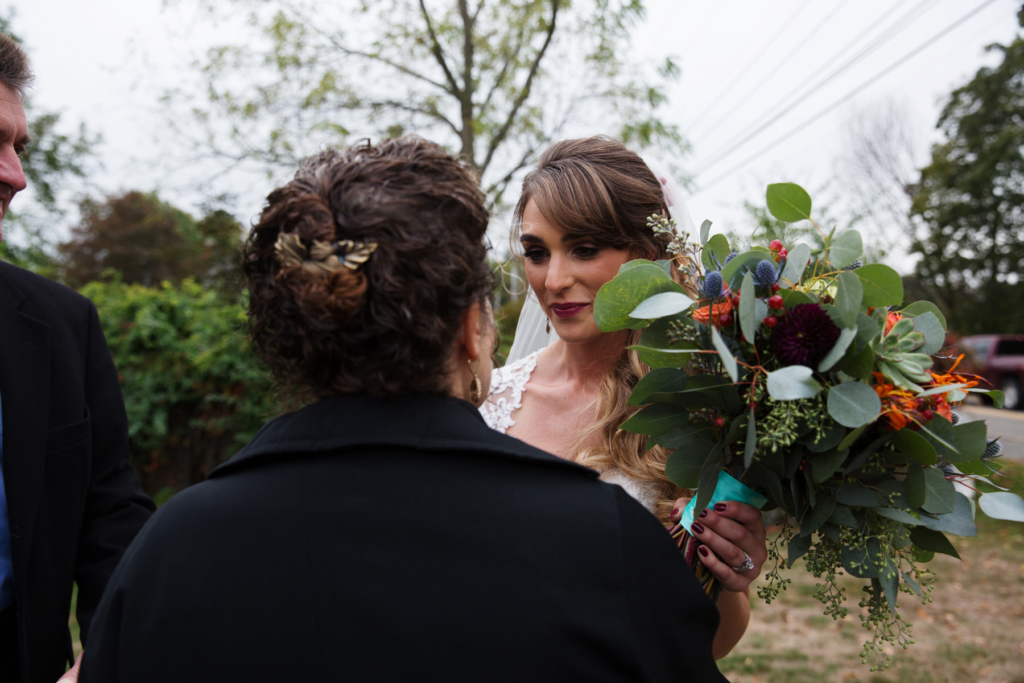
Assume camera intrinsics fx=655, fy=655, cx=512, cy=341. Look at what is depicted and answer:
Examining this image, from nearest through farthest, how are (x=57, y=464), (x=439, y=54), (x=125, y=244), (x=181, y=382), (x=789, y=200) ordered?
(x=789, y=200) → (x=57, y=464) → (x=181, y=382) → (x=439, y=54) → (x=125, y=244)

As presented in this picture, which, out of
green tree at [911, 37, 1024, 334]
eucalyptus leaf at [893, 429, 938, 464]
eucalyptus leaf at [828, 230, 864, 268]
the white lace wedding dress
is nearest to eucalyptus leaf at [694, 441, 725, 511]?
eucalyptus leaf at [893, 429, 938, 464]

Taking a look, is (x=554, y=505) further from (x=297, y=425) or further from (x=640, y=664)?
(x=297, y=425)

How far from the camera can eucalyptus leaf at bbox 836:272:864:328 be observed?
1.30 meters

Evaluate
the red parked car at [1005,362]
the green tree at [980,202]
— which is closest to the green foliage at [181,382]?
the red parked car at [1005,362]

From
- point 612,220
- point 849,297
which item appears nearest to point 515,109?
point 612,220

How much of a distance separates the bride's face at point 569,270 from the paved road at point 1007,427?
1012 centimetres

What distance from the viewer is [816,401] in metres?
1.38

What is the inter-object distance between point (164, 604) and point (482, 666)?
0.50 metres

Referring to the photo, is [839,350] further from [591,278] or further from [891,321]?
[591,278]

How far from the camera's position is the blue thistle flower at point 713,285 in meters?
1.43

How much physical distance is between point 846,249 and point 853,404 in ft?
1.27

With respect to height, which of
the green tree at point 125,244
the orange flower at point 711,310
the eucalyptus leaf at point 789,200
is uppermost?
the green tree at point 125,244

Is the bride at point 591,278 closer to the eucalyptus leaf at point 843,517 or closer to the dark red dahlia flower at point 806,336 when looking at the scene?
the eucalyptus leaf at point 843,517

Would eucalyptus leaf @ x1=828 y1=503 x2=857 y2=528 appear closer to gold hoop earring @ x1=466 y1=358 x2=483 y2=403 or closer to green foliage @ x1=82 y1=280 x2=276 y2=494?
gold hoop earring @ x1=466 y1=358 x2=483 y2=403
